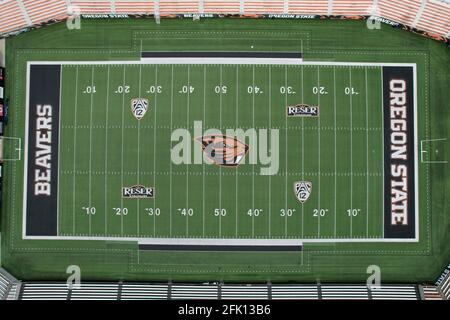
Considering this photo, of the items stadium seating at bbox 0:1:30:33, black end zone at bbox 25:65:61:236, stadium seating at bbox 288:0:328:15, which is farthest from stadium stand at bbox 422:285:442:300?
stadium seating at bbox 0:1:30:33

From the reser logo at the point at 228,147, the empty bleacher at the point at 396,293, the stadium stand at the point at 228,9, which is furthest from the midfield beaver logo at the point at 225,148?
the empty bleacher at the point at 396,293

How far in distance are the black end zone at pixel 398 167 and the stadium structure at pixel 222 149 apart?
5 centimetres

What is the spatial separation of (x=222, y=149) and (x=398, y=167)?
6.38 meters

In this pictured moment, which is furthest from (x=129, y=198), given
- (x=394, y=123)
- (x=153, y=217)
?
(x=394, y=123)

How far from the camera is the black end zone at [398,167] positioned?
17047 millimetres

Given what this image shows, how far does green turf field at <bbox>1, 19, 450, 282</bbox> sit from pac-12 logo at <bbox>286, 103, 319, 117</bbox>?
0.67 feet

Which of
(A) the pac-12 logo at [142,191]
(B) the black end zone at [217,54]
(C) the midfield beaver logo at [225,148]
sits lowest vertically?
(A) the pac-12 logo at [142,191]

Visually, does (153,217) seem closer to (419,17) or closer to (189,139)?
(189,139)

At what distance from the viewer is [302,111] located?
1717 centimetres

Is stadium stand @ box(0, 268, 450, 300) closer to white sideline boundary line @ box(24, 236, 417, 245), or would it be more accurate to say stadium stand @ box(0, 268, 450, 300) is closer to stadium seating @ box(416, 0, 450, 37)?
white sideline boundary line @ box(24, 236, 417, 245)

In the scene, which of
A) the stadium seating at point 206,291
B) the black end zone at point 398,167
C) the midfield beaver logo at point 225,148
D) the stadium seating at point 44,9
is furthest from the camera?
the midfield beaver logo at point 225,148

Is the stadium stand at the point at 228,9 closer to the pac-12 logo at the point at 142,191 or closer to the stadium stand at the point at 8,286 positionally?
the pac-12 logo at the point at 142,191

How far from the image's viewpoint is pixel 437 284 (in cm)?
1689

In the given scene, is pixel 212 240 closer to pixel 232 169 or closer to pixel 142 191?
pixel 232 169
